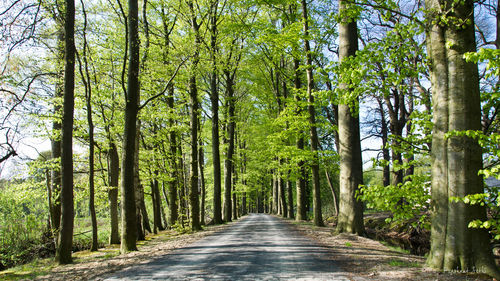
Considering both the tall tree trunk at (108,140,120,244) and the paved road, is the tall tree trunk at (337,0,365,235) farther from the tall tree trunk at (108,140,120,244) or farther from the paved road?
the tall tree trunk at (108,140,120,244)

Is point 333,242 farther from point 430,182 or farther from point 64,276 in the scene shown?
point 64,276

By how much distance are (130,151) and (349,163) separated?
7.34 metres

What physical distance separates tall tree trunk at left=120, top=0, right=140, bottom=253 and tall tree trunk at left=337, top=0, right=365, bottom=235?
6.90 metres

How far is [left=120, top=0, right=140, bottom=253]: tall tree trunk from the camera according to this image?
9312 mm

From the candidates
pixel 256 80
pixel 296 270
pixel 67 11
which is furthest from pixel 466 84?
pixel 256 80

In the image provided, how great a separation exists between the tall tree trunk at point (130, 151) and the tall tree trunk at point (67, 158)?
4.67 ft

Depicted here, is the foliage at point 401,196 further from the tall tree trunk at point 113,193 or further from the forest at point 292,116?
the tall tree trunk at point 113,193

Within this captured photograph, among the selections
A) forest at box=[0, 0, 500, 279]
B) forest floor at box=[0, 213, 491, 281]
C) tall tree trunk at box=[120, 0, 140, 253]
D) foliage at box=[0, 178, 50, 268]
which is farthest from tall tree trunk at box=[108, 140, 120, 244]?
forest floor at box=[0, 213, 491, 281]

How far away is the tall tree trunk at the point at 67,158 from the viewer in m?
8.45

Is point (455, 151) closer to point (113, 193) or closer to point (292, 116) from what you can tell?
point (292, 116)

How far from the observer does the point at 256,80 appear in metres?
25.5

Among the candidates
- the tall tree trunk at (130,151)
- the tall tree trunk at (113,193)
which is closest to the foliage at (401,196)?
the tall tree trunk at (130,151)

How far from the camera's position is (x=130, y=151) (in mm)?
9523

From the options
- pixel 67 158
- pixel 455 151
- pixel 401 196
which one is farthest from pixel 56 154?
pixel 455 151
